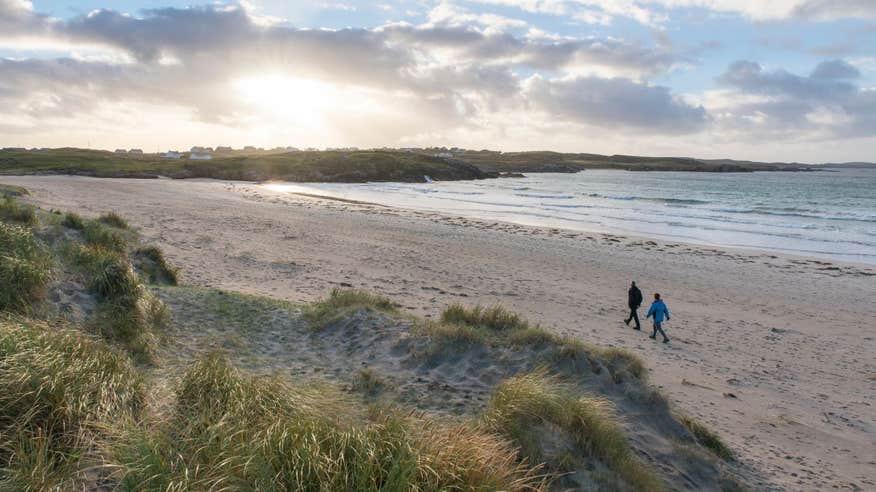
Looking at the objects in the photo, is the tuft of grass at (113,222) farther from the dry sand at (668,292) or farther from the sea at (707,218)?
the sea at (707,218)

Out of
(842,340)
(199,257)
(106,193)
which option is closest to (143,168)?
(106,193)

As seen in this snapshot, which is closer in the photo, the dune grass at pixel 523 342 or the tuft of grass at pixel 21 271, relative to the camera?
the tuft of grass at pixel 21 271

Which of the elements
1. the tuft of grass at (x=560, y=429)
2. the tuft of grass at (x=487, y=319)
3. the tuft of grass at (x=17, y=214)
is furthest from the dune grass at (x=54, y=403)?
the tuft of grass at (x=17, y=214)

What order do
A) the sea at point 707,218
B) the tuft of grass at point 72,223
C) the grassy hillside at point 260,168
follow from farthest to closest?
the grassy hillside at point 260,168 → the sea at point 707,218 → the tuft of grass at point 72,223

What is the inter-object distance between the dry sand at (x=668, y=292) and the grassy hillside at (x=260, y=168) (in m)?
39.2

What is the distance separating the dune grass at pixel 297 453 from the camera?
3486 mm

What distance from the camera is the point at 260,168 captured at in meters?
75.5

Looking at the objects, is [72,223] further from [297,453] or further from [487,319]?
[297,453]

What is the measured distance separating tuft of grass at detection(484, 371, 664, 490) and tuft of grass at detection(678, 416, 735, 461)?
1895 millimetres

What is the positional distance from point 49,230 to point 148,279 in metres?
2.21

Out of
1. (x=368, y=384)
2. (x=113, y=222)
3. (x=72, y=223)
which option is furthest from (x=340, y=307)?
(x=113, y=222)

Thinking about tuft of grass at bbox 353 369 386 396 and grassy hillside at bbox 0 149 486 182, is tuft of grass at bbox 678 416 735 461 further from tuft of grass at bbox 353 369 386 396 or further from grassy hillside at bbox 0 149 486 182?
grassy hillside at bbox 0 149 486 182

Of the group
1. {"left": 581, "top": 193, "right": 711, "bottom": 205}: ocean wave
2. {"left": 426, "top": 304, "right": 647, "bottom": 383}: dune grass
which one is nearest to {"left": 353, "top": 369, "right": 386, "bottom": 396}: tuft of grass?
{"left": 426, "top": 304, "right": 647, "bottom": 383}: dune grass

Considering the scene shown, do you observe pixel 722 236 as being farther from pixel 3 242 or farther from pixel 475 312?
pixel 3 242
